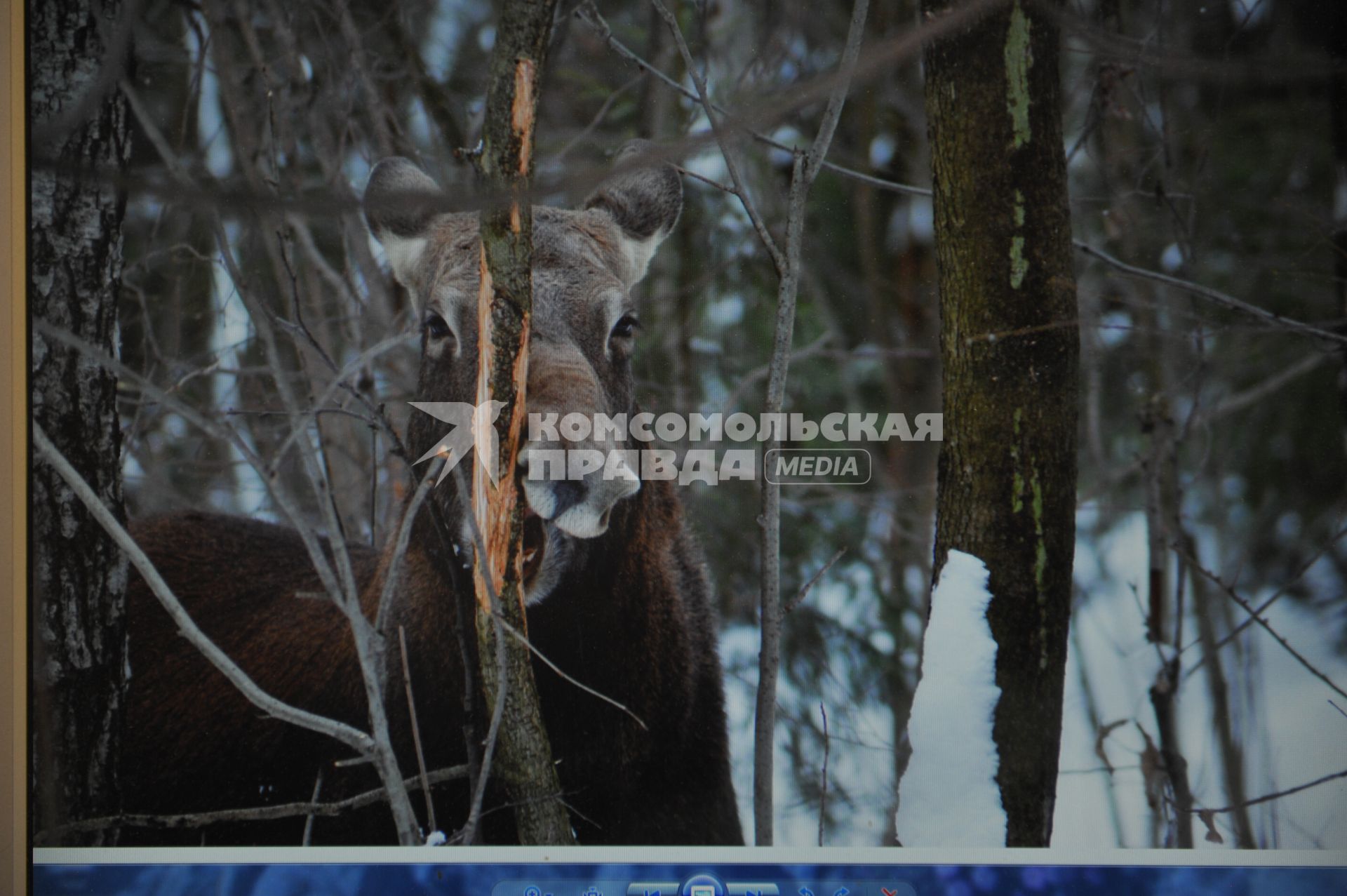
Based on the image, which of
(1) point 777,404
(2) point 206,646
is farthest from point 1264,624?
(2) point 206,646

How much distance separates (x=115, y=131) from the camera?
75.0 inches

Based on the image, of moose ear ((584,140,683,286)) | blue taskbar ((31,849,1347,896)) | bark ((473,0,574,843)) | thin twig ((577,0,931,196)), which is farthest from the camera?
moose ear ((584,140,683,286))

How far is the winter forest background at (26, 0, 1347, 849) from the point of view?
186 cm

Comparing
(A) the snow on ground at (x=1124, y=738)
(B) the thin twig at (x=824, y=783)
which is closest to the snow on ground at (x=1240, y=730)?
(A) the snow on ground at (x=1124, y=738)

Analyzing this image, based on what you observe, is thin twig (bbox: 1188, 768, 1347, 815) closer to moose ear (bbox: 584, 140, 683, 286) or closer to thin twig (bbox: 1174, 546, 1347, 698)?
thin twig (bbox: 1174, 546, 1347, 698)

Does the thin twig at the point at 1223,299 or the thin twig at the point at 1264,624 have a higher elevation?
the thin twig at the point at 1223,299

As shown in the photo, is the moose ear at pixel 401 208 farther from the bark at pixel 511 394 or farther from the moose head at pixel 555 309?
the bark at pixel 511 394

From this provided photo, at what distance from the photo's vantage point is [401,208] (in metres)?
1.95

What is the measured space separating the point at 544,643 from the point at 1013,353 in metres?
1.07

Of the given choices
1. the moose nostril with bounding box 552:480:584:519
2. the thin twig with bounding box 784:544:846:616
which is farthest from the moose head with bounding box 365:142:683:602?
the thin twig with bounding box 784:544:846:616

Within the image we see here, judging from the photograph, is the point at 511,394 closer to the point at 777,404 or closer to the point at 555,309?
the point at 555,309

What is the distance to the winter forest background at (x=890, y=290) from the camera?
6.11ft

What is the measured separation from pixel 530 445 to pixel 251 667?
1015 mm

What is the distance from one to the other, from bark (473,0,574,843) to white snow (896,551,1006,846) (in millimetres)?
695
